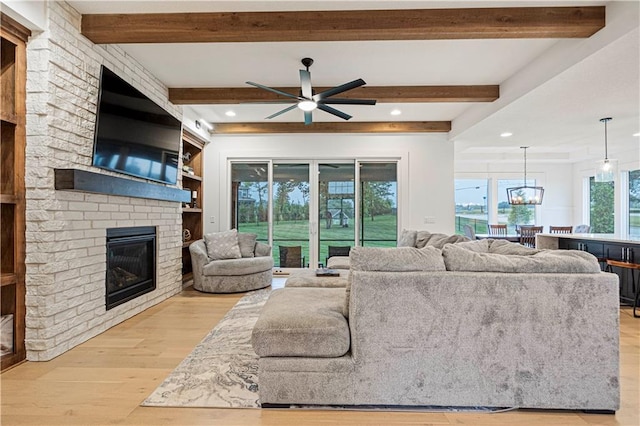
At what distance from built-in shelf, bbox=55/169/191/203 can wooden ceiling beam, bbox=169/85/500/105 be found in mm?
1310

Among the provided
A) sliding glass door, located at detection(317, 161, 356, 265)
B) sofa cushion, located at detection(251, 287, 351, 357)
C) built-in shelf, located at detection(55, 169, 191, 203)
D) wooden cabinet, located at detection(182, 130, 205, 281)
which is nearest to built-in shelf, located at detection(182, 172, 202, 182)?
wooden cabinet, located at detection(182, 130, 205, 281)

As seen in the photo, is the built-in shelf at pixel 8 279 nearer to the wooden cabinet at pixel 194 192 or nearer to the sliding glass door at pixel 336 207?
the wooden cabinet at pixel 194 192

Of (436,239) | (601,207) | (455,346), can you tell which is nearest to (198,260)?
(436,239)

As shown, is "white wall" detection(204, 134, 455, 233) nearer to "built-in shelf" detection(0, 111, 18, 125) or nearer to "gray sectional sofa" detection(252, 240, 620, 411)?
"built-in shelf" detection(0, 111, 18, 125)

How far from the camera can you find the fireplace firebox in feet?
11.5

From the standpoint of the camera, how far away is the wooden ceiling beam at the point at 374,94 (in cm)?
452

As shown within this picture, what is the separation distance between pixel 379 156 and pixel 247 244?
287 centimetres

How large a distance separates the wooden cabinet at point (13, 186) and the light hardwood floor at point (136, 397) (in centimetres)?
35

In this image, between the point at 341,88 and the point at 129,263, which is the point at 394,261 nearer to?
the point at 341,88


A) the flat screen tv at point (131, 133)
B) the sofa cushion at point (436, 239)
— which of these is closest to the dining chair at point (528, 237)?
the sofa cushion at point (436, 239)

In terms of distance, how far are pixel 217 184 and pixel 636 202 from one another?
8.71 meters

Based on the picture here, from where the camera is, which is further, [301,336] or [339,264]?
[339,264]

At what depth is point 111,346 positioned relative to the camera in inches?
117

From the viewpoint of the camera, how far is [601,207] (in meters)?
8.38
